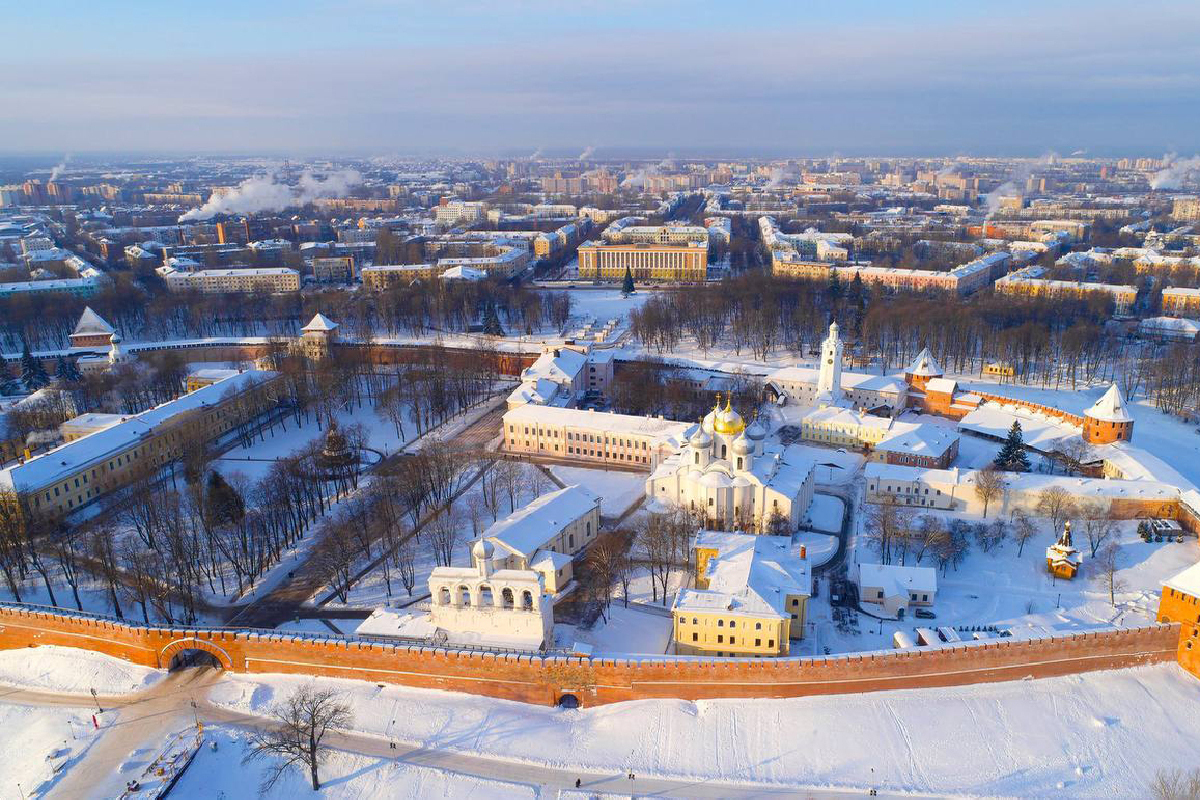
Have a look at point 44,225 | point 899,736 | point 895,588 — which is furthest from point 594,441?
point 44,225

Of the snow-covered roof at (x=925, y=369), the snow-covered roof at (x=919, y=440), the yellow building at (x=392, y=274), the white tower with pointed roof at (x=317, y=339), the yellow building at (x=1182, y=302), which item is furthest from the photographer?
the yellow building at (x=392, y=274)

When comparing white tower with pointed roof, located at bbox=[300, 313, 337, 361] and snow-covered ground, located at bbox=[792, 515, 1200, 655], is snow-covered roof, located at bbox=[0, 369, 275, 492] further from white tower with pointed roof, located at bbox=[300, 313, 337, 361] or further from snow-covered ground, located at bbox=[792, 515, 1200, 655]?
snow-covered ground, located at bbox=[792, 515, 1200, 655]

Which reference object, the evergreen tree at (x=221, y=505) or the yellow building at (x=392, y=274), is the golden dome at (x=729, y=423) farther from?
the yellow building at (x=392, y=274)

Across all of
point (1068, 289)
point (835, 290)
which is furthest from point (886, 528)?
point (1068, 289)

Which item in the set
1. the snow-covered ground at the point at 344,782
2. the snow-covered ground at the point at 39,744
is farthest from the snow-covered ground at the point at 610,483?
the snow-covered ground at the point at 39,744

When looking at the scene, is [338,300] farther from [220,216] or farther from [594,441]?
[220,216]

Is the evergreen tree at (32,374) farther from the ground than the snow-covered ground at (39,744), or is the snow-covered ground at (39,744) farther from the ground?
the evergreen tree at (32,374)

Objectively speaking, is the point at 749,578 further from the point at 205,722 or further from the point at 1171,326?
the point at 1171,326

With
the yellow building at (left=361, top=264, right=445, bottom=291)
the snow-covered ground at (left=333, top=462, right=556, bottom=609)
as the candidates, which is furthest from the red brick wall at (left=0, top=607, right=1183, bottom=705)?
the yellow building at (left=361, top=264, right=445, bottom=291)
